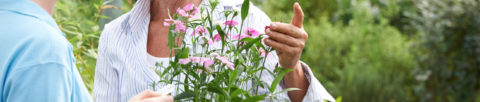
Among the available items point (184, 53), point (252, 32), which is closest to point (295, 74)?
point (252, 32)

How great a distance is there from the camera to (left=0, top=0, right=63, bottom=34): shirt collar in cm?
87

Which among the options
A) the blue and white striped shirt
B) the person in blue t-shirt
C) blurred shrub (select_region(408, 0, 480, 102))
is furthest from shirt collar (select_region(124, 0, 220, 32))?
blurred shrub (select_region(408, 0, 480, 102))

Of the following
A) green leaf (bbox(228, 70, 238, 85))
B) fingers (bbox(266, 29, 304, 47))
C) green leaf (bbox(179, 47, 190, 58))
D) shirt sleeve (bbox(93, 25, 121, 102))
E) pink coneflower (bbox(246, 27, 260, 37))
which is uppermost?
pink coneflower (bbox(246, 27, 260, 37))

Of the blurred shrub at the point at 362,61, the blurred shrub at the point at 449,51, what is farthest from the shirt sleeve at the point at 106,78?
the blurred shrub at the point at 449,51

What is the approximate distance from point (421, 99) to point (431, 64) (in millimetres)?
406

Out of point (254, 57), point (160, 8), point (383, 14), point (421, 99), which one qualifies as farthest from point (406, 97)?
point (254, 57)

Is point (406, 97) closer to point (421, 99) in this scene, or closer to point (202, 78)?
point (421, 99)

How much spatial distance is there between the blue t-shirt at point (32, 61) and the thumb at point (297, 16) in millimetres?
507

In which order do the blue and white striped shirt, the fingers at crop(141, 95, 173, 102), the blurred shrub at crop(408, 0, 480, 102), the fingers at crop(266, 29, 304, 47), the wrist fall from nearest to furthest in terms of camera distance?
1. the fingers at crop(141, 95, 173, 102)
2. the fingers at crop(266, 29, 304, 47)
3. the wrist
4. the blue and white striped shirt
5. the blurred shrub at crop(408, 0, 480, 102)

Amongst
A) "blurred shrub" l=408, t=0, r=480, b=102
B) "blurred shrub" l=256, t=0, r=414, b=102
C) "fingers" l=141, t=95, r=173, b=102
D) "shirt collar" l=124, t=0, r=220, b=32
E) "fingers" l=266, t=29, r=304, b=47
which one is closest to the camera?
"fingers" l=141, t=95, r=173, b=102

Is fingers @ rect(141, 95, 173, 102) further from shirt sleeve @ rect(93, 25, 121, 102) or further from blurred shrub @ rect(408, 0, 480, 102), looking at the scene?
blurred shrub @ rect(408, 0, 480, 102)

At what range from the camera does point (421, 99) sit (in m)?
5.20

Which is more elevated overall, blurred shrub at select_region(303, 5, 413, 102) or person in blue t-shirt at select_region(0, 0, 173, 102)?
person in blue t-shirt at select_region(0, 0, 173, 102)

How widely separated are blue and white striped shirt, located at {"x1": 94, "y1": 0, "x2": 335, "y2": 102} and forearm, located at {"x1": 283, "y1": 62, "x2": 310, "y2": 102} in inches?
0.7
